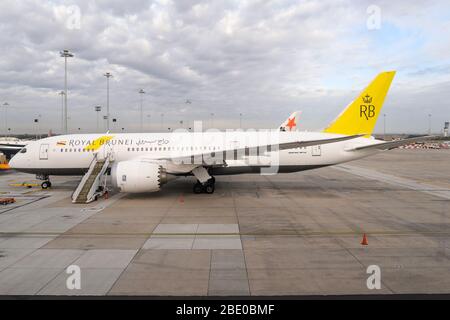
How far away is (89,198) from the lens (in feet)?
51.5

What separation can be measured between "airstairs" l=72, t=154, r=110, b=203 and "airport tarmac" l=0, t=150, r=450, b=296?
29.0 inches

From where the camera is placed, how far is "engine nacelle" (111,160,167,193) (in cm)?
1557

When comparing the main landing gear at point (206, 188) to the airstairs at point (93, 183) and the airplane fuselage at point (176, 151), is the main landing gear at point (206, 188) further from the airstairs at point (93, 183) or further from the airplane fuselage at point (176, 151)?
the airstairs at point (93, 183)

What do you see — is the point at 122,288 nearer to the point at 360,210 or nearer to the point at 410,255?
the point at 410,255

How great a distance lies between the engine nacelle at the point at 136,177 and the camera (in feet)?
51.1

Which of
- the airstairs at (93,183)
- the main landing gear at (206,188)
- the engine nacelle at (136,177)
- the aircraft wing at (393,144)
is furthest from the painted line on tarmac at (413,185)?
the airstairs at (93,183)

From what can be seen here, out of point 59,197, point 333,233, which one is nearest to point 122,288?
point 333,233

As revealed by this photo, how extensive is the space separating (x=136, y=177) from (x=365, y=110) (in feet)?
45.7

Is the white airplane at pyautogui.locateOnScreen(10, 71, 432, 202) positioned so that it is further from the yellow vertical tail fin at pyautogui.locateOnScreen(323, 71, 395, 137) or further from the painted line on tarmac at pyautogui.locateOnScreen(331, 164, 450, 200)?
the painted line on tarmac at pyautogui.locateOnScreen(331, 164, 450, 200)

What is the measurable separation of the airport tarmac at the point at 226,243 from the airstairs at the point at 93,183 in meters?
0.74

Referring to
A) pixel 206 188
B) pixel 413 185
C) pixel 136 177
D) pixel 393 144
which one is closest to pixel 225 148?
pixel 206 188
